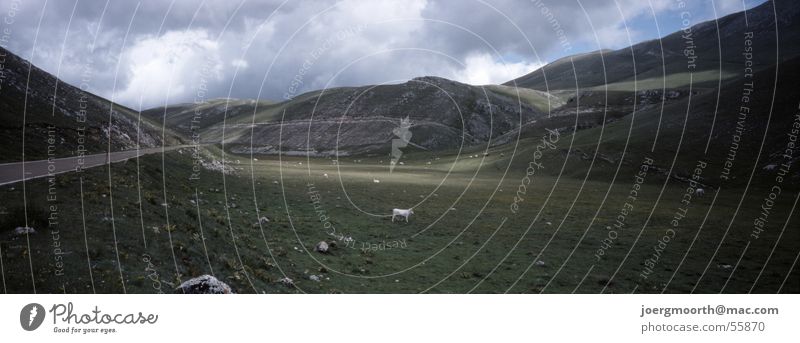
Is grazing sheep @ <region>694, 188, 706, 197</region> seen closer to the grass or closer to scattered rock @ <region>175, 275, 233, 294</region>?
the grass

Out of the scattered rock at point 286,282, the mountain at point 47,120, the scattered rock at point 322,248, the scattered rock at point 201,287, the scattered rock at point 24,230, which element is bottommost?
the scattered rock at point 286,282

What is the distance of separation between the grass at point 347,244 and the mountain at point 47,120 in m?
7.41

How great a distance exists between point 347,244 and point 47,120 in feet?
101

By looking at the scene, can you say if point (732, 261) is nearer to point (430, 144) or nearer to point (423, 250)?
point (423, 250)

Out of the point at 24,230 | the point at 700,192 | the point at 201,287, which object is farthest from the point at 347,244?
the point at 700,192

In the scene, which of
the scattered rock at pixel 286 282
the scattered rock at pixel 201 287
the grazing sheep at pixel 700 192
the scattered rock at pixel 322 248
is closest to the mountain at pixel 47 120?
the scattered rock at pixel 322 248

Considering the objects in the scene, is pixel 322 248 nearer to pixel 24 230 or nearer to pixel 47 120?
pixel 24 230

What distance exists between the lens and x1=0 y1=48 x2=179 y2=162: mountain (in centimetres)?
3122

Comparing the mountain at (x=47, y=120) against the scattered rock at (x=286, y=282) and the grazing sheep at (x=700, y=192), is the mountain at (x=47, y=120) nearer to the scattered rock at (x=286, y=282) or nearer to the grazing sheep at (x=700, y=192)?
the scattered rock at (x=286, y=282)

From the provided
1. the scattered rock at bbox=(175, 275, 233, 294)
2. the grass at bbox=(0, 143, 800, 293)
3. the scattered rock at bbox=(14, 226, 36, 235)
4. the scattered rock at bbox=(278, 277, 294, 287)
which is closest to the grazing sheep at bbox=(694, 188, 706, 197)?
the grass at bbox=(0, 143, 800, 293)

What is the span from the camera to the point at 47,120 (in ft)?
118

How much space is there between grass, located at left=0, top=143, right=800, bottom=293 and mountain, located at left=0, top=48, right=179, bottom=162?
7406mm

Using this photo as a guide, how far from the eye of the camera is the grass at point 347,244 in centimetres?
A: 1208

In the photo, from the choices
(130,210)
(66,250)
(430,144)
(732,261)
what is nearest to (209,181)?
(130,210)
